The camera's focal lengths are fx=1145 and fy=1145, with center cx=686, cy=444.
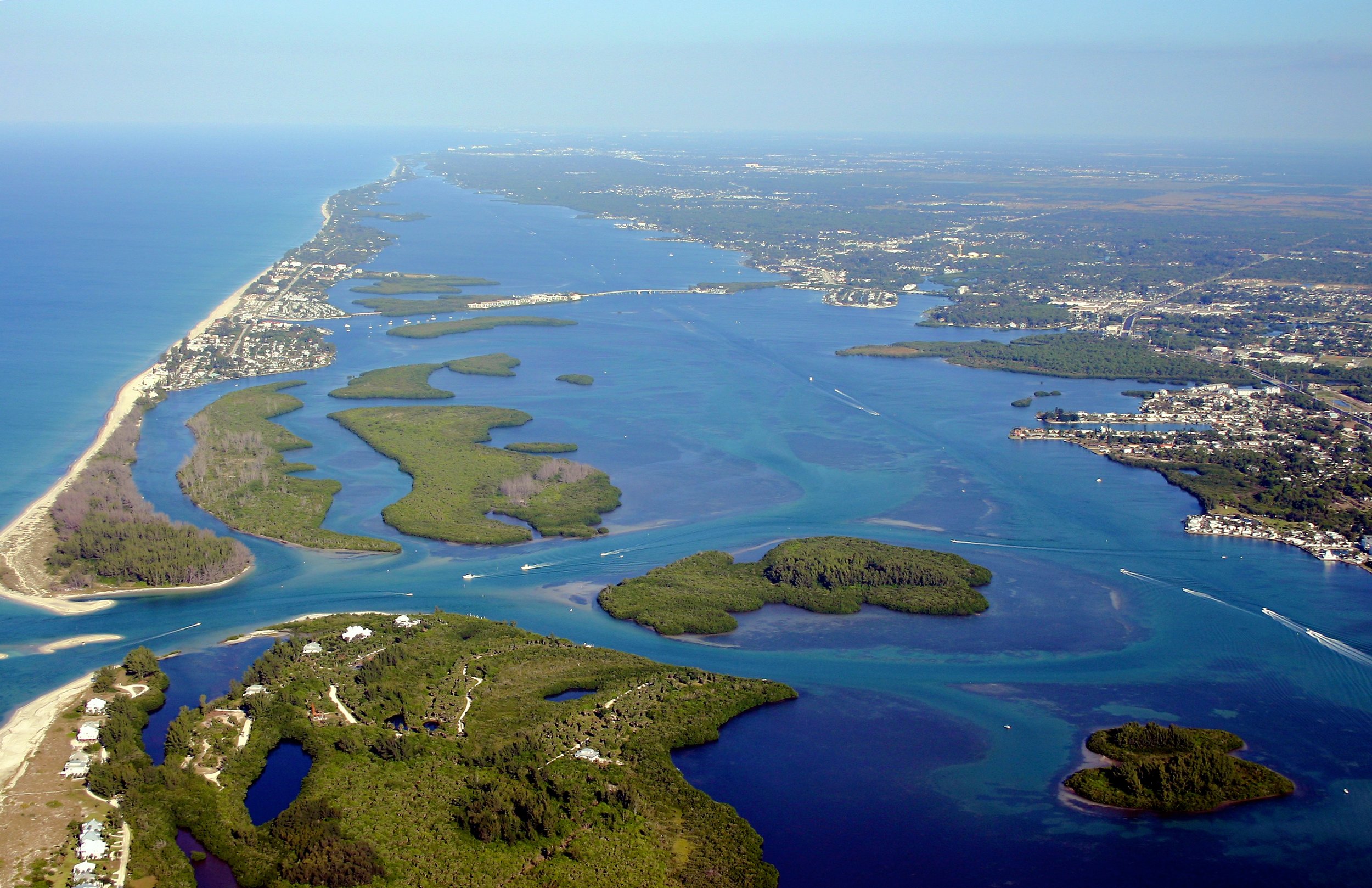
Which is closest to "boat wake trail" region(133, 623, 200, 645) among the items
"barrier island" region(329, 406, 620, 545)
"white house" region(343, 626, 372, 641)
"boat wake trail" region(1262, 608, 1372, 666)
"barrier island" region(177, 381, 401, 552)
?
"white house" region(343, 626, 372, 641)

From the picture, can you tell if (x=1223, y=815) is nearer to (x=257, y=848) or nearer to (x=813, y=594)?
(x=813, y=594)

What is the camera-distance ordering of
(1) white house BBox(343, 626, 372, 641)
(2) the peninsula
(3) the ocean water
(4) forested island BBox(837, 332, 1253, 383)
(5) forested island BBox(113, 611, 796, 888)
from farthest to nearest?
1. (4) forested island BBox(837, 332, 1253, 383)
2. (2) the peninsula
3. (1) white house BBox(343, 626, 372, 641)
4. (3) the ocean water
5. (5) forested island BBox(113, 611, 796, 888)

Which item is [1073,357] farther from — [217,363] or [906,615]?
[217,363]

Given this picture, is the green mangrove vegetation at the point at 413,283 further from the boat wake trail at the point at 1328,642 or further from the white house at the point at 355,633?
the boat wake trail at the point at 1328,642

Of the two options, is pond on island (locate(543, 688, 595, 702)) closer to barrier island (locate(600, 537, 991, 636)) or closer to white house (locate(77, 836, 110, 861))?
barrier island (locate(600, 537, 991, 636))

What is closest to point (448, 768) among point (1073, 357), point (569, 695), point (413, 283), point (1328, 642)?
point (569, 695)
